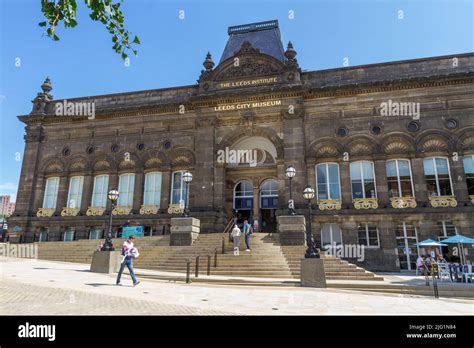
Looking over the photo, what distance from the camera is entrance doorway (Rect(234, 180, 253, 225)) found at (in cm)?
2536

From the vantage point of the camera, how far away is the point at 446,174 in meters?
21.2

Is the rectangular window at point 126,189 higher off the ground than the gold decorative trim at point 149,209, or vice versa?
the rectangular window at point 126,189

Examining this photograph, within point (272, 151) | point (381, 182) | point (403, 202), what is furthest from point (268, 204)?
point (403, 202)

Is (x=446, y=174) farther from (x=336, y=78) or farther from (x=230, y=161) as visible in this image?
(x=230, y=161)

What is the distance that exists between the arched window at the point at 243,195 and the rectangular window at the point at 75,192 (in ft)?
45.7

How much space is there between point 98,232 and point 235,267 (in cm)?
1595

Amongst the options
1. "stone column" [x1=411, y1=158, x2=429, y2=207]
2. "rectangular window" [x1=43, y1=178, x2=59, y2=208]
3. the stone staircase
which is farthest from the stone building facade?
the stone staircase

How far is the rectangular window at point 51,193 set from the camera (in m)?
27.8

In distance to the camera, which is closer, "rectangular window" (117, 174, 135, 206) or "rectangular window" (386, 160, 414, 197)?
"rectangular window" (386, 160, 414, 197)

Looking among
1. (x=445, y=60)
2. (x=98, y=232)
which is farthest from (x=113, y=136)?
(x=445, y=60)

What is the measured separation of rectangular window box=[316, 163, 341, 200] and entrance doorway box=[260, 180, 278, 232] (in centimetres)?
382

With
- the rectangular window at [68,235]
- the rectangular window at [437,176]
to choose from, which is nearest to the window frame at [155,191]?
the rectangular window at [68,235]

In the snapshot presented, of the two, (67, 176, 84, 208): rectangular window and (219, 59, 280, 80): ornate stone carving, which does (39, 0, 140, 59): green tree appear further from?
(67, 176, 84, 208): rectangular window

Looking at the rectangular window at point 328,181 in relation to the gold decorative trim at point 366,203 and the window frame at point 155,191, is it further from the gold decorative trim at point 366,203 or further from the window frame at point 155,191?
the window frame at point 155,191
